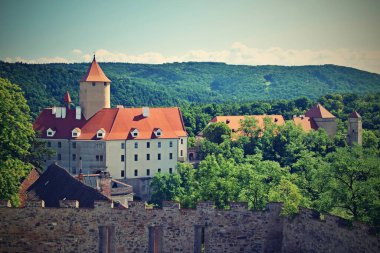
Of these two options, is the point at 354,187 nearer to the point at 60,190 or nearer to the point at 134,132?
the point at 60,190

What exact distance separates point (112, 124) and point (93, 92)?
421 centimetres

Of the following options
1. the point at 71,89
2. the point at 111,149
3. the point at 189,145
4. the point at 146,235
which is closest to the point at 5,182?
the point at 146,235

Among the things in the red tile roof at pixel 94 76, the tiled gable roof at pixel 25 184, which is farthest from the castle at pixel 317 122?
the tiled gable roof at pixel 25 184

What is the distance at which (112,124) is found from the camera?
229 ft

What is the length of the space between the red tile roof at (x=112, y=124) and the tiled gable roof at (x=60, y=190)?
2573 centimetres

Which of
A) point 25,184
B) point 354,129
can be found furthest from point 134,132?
point 354,129

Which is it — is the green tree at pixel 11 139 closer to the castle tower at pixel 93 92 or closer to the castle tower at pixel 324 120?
the castle tower at pixel 93 92

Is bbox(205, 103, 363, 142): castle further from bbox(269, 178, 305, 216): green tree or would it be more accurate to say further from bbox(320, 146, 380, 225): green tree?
bbox(320, 146, 380, 225): green tree

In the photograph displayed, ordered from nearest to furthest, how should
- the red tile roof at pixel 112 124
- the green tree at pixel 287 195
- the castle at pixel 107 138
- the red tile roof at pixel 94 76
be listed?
the green tree at pixel 287 195
the castle at pixel 107 138
the red tile roof at pixel 112 124
the red tile roof at pixel 94 76

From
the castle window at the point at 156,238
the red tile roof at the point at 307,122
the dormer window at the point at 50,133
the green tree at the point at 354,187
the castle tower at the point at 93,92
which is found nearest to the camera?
the green tree at the point at 354,187

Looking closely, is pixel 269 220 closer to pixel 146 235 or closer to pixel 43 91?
pixel 146 235

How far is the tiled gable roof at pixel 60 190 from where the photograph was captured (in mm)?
37237

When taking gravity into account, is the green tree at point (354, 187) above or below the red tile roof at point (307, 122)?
below

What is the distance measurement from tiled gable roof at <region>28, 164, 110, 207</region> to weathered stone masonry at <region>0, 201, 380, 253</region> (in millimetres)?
3727
